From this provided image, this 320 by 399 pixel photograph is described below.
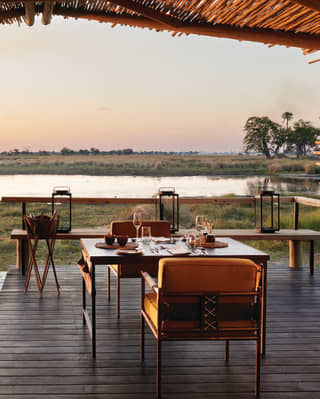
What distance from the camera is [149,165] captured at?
14406 millimetres

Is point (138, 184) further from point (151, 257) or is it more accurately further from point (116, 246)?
point (151, 257)

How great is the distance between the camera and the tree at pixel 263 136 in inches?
470

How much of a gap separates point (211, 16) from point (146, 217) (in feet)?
28.1

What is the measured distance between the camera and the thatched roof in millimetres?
2889

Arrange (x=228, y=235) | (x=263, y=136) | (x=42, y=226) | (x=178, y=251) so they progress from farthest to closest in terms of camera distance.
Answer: (x=263, y=136) → (x=228, y=235) → (x=42, y=226) → (x=178, y=251)

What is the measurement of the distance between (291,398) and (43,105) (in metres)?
12.1

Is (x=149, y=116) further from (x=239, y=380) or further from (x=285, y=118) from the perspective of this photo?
(x=239, y=380)

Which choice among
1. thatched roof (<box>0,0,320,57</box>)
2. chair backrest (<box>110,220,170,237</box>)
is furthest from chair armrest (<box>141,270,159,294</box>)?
thatched roof (<box>0,0,320,57</box>)

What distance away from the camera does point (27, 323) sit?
3.98 metres

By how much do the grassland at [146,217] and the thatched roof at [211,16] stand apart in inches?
271

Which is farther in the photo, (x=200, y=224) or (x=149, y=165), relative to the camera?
(x=149, y=165)

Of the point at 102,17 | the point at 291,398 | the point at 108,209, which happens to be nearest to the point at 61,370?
the point at 291,398

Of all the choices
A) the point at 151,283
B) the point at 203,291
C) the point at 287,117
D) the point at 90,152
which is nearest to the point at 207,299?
the point at 203,291

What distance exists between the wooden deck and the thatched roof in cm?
209
